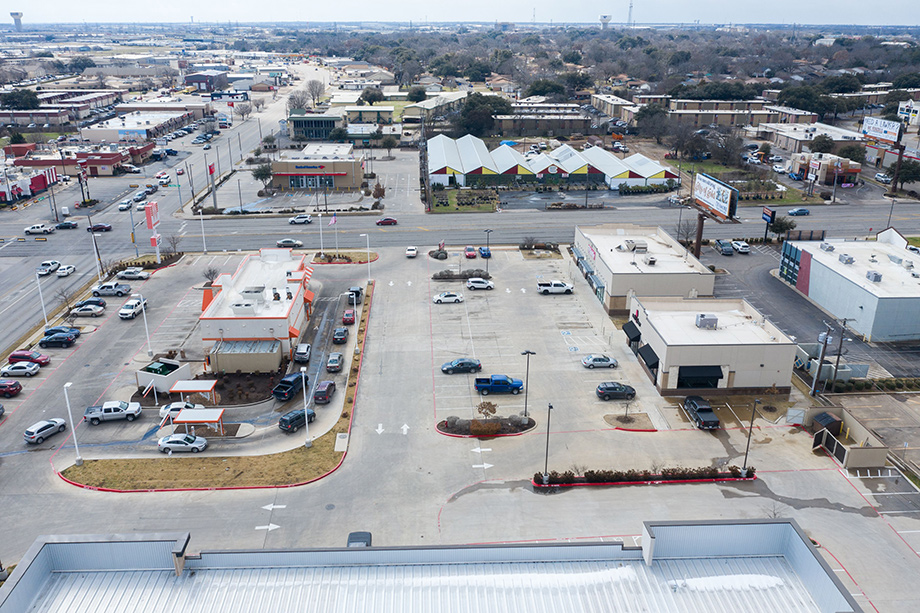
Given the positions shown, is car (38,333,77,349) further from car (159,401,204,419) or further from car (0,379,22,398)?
car (159,401,204,419)

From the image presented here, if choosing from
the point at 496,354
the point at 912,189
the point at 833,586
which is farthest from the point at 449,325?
the point at 912,189

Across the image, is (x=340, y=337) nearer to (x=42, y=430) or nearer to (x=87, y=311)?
(x=42, y=430)

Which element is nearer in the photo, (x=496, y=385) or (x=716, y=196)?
(x=496, y=385)

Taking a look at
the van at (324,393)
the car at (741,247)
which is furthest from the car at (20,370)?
the car at (741,247)

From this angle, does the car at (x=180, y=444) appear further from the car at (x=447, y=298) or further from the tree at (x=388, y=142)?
the tree at (x=388, y=142)

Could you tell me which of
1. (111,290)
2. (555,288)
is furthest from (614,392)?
(111,290)

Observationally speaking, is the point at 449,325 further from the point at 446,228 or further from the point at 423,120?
the point at 423,120
